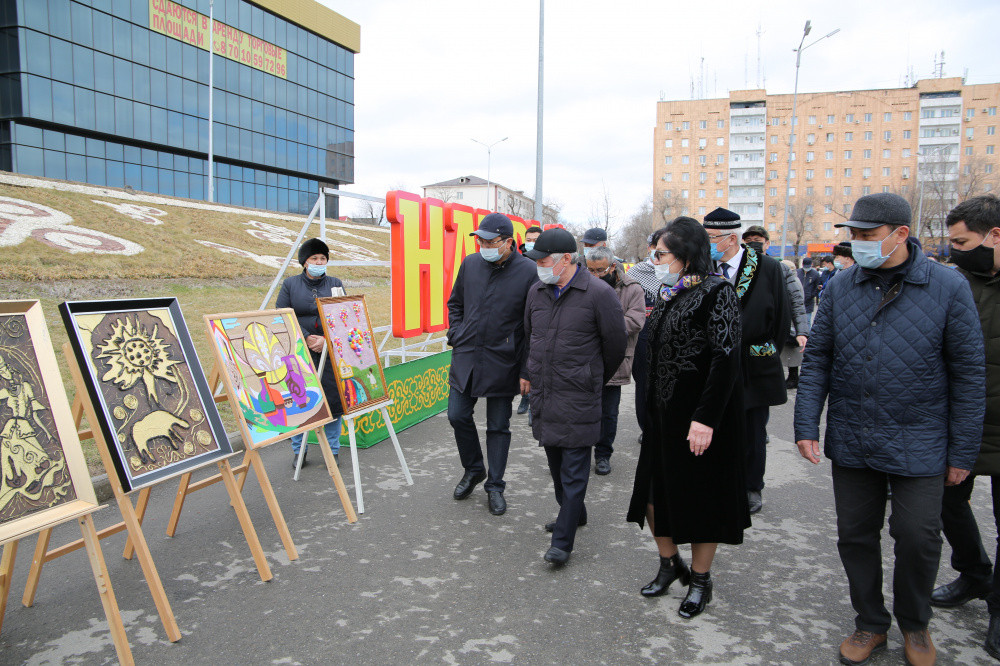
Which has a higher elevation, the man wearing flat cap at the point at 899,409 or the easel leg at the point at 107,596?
the man wearing flat cap at the point at 899,409

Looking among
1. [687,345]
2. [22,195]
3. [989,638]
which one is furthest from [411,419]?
[22,195]

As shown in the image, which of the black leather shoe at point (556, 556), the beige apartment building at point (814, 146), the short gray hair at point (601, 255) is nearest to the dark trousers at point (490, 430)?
the black leather shoe at point (556, 556)

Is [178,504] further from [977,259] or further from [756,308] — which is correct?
[977,259]

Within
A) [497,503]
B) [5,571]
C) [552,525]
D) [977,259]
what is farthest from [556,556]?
[5,571]

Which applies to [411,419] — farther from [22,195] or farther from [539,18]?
[22,195]

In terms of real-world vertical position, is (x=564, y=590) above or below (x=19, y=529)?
below

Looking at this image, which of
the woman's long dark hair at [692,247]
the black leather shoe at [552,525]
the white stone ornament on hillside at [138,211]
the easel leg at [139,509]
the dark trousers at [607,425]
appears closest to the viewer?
the woman's long dark hair at [692,247]

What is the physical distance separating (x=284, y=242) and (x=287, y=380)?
22.4 meters

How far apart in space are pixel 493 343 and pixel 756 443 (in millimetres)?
2048

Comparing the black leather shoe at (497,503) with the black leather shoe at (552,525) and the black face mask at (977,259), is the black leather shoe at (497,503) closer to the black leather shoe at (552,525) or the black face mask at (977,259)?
the black leather shoe at (552,525)

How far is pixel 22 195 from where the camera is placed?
1872 centimetres

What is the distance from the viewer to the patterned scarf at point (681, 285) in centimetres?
311

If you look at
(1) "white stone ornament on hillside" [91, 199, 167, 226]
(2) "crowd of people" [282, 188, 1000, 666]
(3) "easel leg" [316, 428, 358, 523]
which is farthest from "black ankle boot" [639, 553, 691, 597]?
(1) "white stone ornament on hillside" [91, 199, 167, 226]

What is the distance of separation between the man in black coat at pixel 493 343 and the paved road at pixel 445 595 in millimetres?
527
